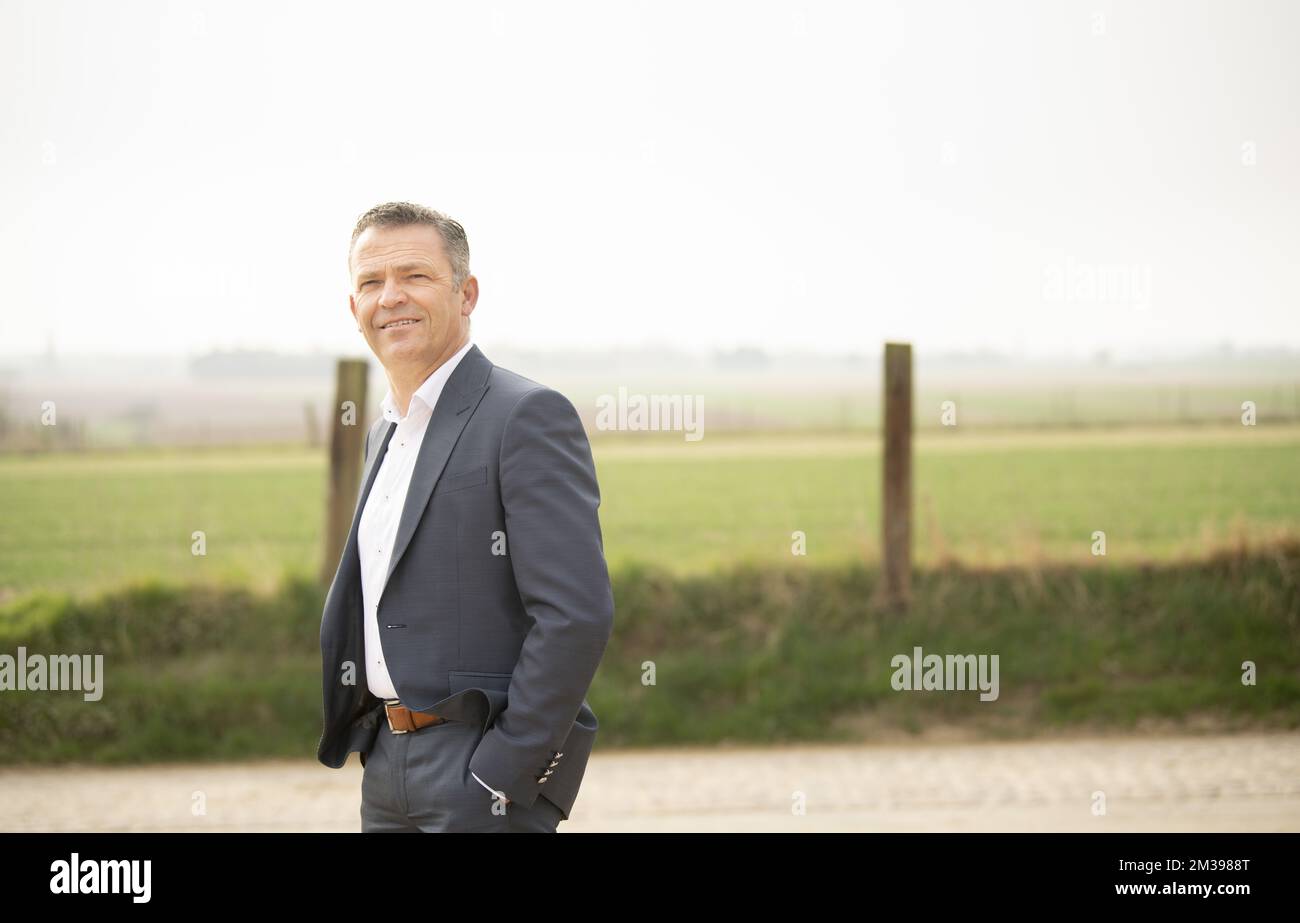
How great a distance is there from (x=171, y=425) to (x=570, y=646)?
23867 mm

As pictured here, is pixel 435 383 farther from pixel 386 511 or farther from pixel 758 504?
pixel 758 504

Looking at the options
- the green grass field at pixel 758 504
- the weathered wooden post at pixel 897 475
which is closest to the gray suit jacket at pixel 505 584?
the weathered wooden post at pixel 897 475

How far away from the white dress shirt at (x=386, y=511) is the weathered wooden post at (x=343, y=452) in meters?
5.72

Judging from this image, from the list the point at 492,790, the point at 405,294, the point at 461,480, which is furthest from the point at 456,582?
the point at 405,294

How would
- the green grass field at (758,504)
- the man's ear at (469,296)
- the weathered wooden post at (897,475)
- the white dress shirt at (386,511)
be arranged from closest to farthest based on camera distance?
the white dress shirt at (386,511) < the man's ear at (469,296) < the weathered wooden post at (897,475) < the green grass field at (758,504)

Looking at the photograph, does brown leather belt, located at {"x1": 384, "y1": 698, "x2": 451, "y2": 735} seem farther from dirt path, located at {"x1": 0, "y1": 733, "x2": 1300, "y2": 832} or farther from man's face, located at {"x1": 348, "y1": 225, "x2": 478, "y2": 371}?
dirt path, located at {"x1": 0, "y1": 733, "x2": 1300, "y2": 832}

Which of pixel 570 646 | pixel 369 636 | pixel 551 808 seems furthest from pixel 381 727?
pixel 570 646

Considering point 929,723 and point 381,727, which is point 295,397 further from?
point 381,727

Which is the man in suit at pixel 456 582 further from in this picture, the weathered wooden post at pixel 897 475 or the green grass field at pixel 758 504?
the green grass field at pixel 758 504

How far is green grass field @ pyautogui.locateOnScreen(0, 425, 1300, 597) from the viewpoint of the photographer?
9.55 m

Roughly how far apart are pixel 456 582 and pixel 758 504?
48.0 feet

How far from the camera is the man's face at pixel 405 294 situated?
303cm

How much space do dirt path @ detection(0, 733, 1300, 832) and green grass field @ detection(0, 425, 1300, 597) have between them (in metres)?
1.85

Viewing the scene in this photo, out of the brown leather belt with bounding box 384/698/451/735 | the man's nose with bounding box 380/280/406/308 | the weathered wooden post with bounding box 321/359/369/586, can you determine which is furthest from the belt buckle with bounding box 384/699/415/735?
the weathered wooden post with bounding box 321/359/369/586
